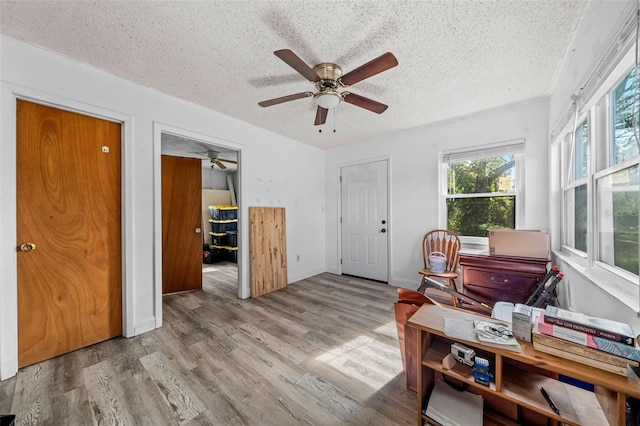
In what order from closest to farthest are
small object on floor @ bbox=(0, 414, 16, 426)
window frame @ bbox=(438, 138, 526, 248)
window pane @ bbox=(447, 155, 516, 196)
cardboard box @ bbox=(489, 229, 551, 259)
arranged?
1. small object on floor @ bbox=(0, 414, 16, 426)
2. cardboard box @ bbox=(489, 229, 551, 259)
3. window frame @ bbox=(438, 138, 526, 248)
4. window pane @ bbox=(447, 155, 516, 196)

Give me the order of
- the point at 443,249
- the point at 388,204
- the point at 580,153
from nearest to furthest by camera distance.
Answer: the point at 580,153 → the point at 443,249 → the point at 388,204

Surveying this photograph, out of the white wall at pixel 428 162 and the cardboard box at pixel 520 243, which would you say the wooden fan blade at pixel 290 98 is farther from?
the cardboard box at pixel 520 243

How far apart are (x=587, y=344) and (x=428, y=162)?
298 centimetres

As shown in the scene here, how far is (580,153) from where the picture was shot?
1934 mm

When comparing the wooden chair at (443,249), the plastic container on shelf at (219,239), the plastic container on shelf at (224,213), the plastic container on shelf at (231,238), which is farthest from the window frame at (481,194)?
the plastic container on shelf at (219,239)

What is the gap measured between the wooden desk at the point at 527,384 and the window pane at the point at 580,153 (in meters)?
1.63

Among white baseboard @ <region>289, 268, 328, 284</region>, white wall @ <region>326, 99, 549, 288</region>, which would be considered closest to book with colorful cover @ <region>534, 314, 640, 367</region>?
white wall @ <region>326, 99, 549, 288</region>

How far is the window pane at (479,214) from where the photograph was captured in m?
3.00

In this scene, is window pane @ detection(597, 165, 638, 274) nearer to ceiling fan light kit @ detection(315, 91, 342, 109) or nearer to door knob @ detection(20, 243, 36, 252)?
ceiling fan light kit @ detection(315, 91, 342, 109)

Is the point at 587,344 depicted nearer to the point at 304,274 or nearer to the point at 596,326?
the point at 596,326

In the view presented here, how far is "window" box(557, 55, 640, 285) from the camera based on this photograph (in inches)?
47.3

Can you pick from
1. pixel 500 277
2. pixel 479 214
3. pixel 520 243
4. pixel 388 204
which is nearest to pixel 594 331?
pixel 500 277

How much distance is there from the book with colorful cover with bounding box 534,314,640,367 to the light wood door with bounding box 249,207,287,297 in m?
3.06

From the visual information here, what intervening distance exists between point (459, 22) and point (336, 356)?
2644 mm
